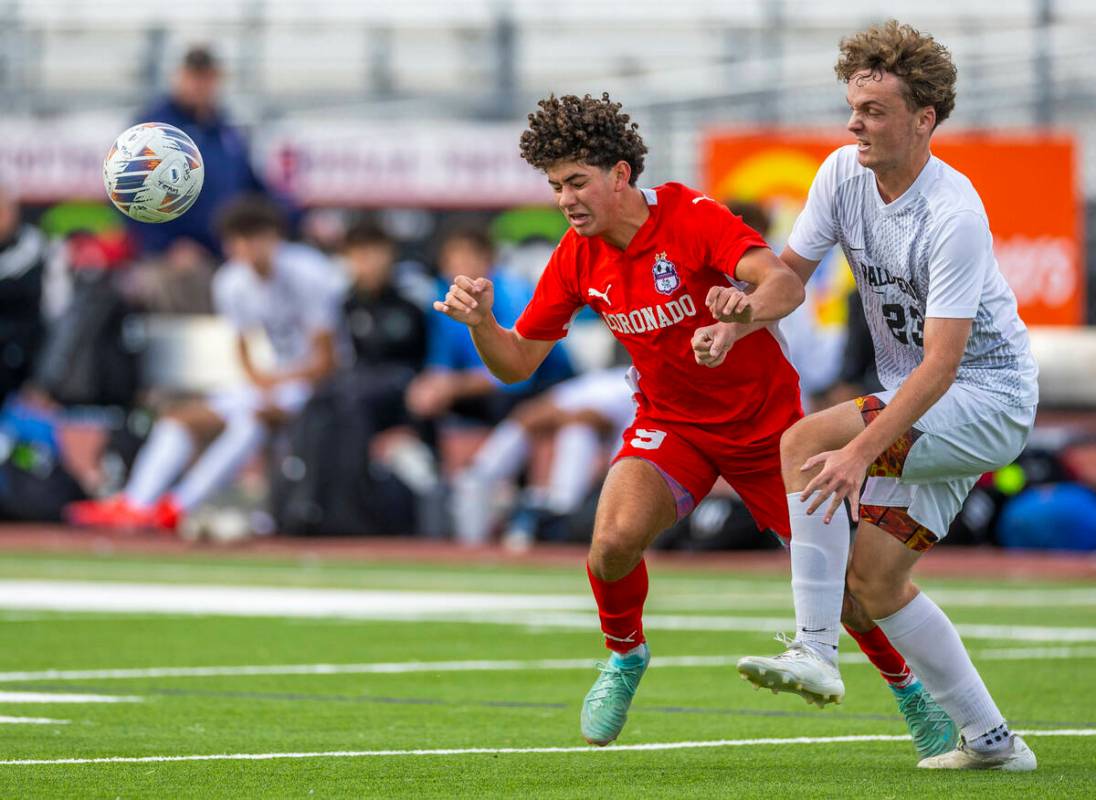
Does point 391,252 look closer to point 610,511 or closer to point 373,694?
point 373,694

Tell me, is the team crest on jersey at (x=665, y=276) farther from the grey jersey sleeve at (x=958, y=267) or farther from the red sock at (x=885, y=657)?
the red sock at (x=885, y=657)

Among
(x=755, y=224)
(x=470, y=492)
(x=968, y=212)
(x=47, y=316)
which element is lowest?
(x=470, y=492)

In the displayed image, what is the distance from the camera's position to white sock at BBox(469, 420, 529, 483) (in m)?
16.6

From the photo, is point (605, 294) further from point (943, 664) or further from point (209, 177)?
point (209, 177)

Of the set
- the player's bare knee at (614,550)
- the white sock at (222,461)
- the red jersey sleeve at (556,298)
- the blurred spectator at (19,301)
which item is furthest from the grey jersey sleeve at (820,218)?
the blurred spectator at (19,301)

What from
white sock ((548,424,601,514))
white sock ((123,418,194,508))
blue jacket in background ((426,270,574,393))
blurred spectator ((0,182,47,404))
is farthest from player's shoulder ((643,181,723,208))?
blurred spectator ((0,182,47,404))

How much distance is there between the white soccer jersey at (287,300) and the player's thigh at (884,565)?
10.8 metres

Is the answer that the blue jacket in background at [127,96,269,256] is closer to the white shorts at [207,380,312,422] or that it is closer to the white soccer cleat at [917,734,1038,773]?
the white shorts at [207,380,312,422]

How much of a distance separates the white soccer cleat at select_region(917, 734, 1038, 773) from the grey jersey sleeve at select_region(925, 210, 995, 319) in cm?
131

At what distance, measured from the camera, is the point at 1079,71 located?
18.9 meters

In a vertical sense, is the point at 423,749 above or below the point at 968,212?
below

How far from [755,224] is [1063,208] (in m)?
6.72

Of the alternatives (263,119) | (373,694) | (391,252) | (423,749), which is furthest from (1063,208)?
(423,749)

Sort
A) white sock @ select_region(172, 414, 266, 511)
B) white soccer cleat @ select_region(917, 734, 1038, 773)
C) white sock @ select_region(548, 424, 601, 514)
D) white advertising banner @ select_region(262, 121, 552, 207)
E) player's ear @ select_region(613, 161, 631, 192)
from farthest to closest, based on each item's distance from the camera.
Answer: white advertising banner @ select_region(262, 121, 552, 207) < white sock @ select_region(172, 414, 266, 511) < white sock @ select_region(548, 424, 601, 514) < player's ear @ select_region(613, 161, 631, 192) < white soccer cleat @ select_region(917, 734, 1038, 773)
